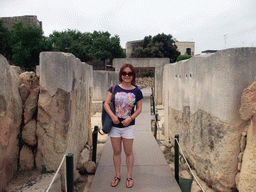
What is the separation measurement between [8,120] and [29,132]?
1.62 feet

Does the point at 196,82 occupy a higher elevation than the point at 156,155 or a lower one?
higher

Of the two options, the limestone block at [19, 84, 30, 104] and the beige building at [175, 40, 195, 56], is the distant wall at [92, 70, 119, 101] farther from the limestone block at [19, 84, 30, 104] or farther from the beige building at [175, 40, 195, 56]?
the beige building at [175, 40, 195, 56]

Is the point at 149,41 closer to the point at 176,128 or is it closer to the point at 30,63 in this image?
the point at 30,63

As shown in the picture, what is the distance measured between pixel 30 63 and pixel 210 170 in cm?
2685

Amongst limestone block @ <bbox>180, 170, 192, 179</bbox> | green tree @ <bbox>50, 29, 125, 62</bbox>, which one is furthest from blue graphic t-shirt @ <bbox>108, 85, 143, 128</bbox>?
green tree @ <bbox>50, 29, 125, 62</bbox>

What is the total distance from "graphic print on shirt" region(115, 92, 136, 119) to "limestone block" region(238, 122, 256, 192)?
5.55 ft

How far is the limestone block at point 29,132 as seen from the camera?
3.29m

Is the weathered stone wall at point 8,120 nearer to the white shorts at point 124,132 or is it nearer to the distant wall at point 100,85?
the white shorts at point 124,132

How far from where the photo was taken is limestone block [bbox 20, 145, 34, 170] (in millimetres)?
3238

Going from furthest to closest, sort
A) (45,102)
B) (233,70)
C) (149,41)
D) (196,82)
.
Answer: (149,41)
(196,82)
(45,102)
(233,70)

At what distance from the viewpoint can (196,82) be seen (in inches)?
162

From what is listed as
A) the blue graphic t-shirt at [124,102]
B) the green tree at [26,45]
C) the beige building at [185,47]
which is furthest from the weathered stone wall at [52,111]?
the beige building at [185,47]

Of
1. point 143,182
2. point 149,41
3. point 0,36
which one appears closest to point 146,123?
point 143,182

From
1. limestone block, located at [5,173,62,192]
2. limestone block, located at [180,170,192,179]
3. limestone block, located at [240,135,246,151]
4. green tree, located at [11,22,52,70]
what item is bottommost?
limestone block, located at [180,170,192,179]
